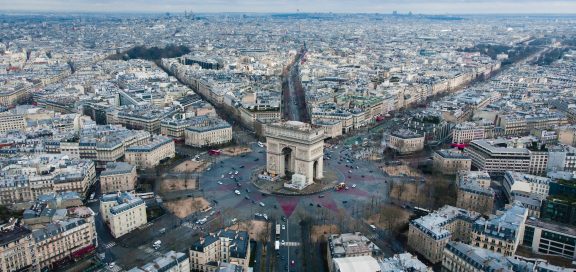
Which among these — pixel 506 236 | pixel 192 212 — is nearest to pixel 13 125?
pixel 192 212

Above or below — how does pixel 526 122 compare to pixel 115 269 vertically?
above

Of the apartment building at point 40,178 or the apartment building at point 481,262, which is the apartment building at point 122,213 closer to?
the apartment building at point 40,178

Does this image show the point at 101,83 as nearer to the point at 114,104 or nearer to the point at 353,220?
the point at 114,104

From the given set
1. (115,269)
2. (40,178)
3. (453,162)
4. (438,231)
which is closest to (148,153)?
(40,178)

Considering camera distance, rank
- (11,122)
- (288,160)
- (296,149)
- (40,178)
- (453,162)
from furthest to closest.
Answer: (11,122) < (288,160) < (453,162) < (296,149) < (40,178)

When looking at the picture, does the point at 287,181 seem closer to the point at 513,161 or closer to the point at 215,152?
the point at 215,152

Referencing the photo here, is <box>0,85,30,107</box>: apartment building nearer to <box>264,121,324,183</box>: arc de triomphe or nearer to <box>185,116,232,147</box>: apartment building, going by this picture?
<box>185,116,232,147</box>: apartment building
